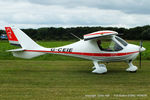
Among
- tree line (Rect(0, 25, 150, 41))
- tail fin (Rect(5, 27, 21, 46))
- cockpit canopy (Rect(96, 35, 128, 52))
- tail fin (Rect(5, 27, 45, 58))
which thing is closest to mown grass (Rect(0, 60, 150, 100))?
cockpit canopy (Rect(96, 35, 128, 52))

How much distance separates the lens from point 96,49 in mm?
13336

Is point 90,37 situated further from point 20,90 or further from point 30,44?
point 20,90

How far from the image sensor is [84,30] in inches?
2044

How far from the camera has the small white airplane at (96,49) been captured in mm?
13180

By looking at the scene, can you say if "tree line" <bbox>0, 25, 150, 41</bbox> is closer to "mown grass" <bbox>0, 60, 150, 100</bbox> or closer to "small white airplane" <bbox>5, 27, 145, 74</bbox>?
"small white airplane" <bbox>5, 27, 145, 74</bbox>

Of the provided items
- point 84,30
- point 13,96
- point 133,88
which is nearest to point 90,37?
point 133,88

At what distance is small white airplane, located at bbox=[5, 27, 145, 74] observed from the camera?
1318 cm

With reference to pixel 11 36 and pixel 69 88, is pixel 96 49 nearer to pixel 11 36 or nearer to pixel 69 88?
pixel 69 88

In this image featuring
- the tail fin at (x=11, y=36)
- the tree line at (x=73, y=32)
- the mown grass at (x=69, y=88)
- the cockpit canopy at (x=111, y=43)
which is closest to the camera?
the mown grass at (x=69, y=88)

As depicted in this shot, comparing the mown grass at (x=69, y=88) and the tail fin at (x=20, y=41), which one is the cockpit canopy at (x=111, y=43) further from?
the tail fin at (x=20, y=41)

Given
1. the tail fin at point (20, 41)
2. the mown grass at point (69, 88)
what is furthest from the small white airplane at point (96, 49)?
the mown grass at point (69, 88)

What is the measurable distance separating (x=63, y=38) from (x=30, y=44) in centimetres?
3872

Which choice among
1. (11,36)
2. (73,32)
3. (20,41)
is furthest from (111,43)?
(73,32)

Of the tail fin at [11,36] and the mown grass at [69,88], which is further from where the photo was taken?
the tail fin at [11,36]
